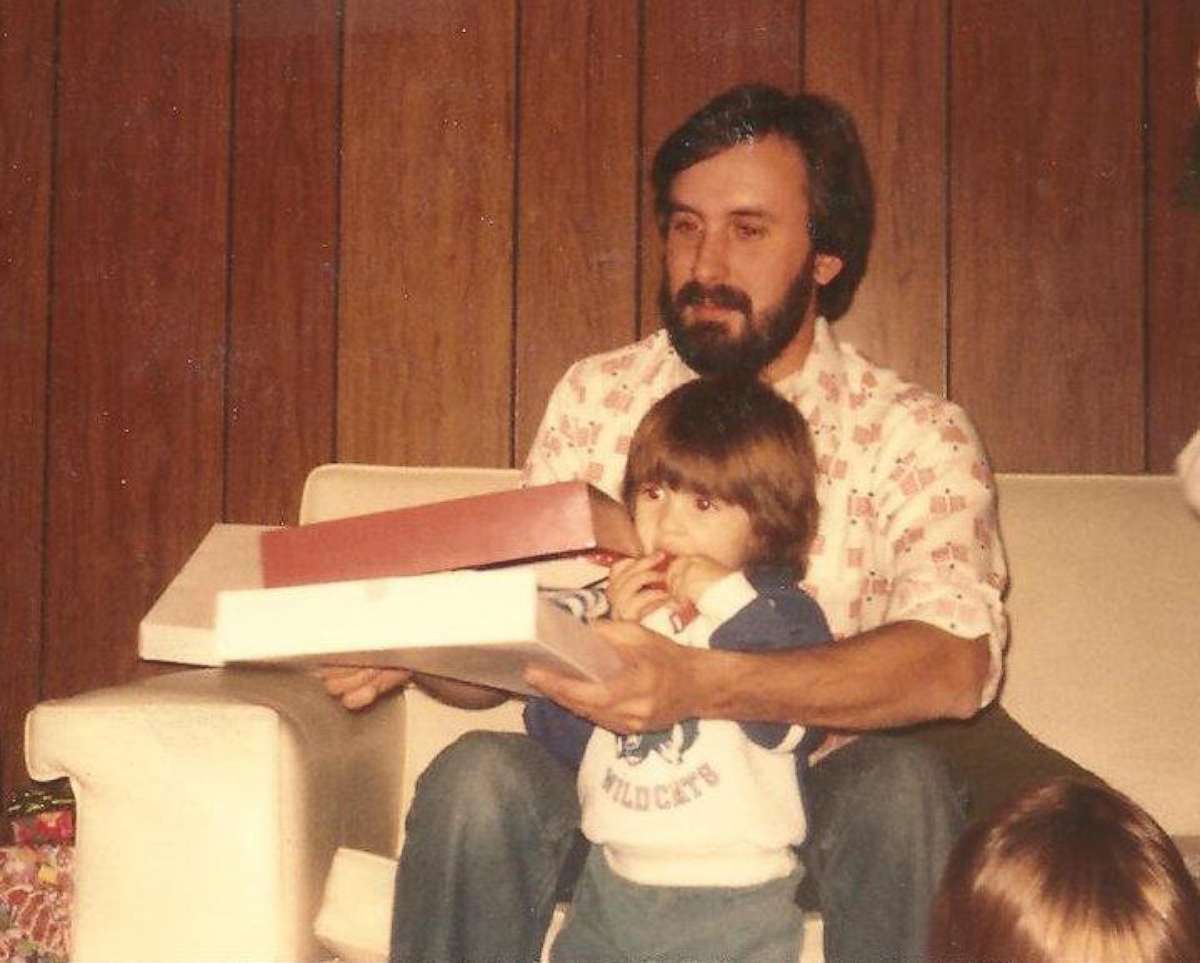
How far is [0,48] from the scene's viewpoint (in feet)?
6.93

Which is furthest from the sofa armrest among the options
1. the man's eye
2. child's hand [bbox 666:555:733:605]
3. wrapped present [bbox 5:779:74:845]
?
the man's eye

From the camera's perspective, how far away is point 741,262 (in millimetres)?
1632

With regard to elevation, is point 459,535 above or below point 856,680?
above

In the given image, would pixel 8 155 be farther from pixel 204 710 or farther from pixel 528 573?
pixel 528 573

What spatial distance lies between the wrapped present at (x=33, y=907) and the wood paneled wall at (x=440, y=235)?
16.0 inches

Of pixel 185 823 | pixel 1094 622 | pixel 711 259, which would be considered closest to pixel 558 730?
pixel 185 823

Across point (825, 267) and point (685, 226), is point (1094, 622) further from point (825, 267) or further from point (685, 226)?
point (685, 226)

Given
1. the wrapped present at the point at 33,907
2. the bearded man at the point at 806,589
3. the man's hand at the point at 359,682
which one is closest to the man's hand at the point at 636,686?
the bearded man at the point at 806,589

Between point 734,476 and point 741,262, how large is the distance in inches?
18.8

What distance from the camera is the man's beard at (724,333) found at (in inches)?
62.7

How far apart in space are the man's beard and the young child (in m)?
0.31

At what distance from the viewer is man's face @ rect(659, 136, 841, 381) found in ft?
5.25

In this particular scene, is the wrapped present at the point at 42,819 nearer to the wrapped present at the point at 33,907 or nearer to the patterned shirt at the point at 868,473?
the wrapped present at the point at 33,907

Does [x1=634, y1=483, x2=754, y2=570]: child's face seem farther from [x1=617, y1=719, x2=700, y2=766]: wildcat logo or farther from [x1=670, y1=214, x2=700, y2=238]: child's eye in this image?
[x1=670, y1=214, x2=700, y2=238]: child's eye
